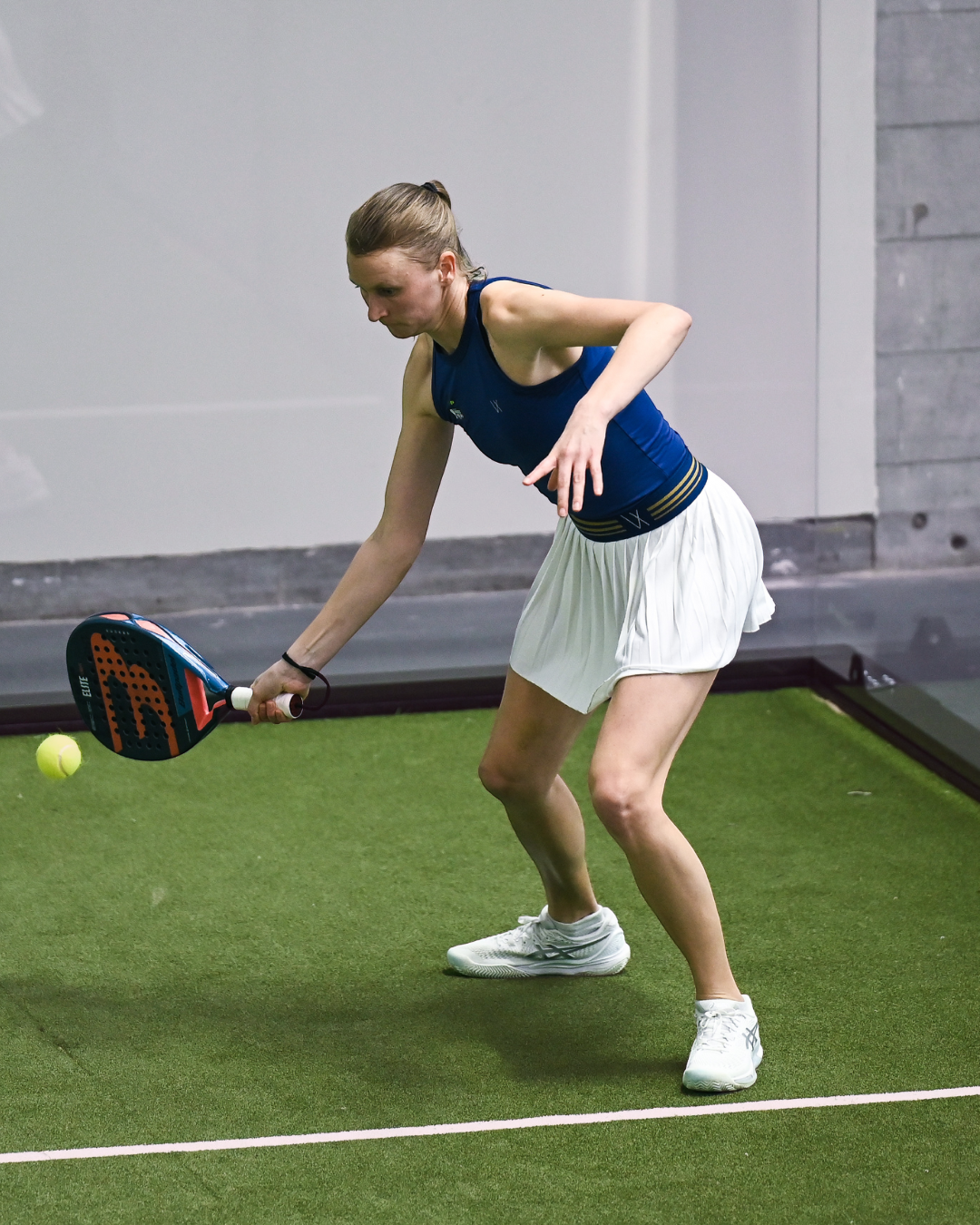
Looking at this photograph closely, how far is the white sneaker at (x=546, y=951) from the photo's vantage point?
9.77ft

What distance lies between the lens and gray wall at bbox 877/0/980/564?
4332mm

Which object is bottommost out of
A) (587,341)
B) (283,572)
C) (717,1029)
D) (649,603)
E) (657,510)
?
(717,1029)

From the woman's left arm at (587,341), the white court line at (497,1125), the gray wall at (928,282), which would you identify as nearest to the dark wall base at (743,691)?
the gray wall at (928,282)

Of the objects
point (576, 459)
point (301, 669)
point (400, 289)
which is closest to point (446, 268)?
point (400, 289)

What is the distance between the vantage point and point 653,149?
15.1 feet

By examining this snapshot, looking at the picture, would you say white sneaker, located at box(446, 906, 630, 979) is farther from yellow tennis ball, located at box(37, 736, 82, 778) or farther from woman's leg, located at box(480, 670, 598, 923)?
yellow tennis ball, located at box(37, 736, 82, 778)

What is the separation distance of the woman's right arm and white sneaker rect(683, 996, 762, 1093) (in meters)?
0.87

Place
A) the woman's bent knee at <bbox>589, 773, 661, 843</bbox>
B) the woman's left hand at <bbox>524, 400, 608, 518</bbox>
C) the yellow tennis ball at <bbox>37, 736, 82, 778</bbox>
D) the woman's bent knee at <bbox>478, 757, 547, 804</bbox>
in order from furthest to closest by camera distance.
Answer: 1. the yellow tennis ball at <bbox>37, 736, 82, 778</bbox>
2. the woman's bent knee at <bbox>478, 757, 547, 804</bbox>
3. the woman's bent knee at <bbox>589, 773, 661, 843</bbox>
4. the woman's left hand at <bbox>524, 400, 608, 518</bbox>

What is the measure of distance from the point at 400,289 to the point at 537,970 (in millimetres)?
1364

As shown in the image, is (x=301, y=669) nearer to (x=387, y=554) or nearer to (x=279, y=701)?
(x=279, y=701)

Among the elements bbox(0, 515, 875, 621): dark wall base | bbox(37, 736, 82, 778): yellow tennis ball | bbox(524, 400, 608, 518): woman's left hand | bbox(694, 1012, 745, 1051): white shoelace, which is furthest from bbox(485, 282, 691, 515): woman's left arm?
bbox(0, 515, 875, 621): dark wall base

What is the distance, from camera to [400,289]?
7.81 ft

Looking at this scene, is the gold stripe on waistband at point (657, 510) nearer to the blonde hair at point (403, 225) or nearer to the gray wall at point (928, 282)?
the blonde hair at point (403, 225)

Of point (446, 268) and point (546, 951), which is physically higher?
point (446, 268)
